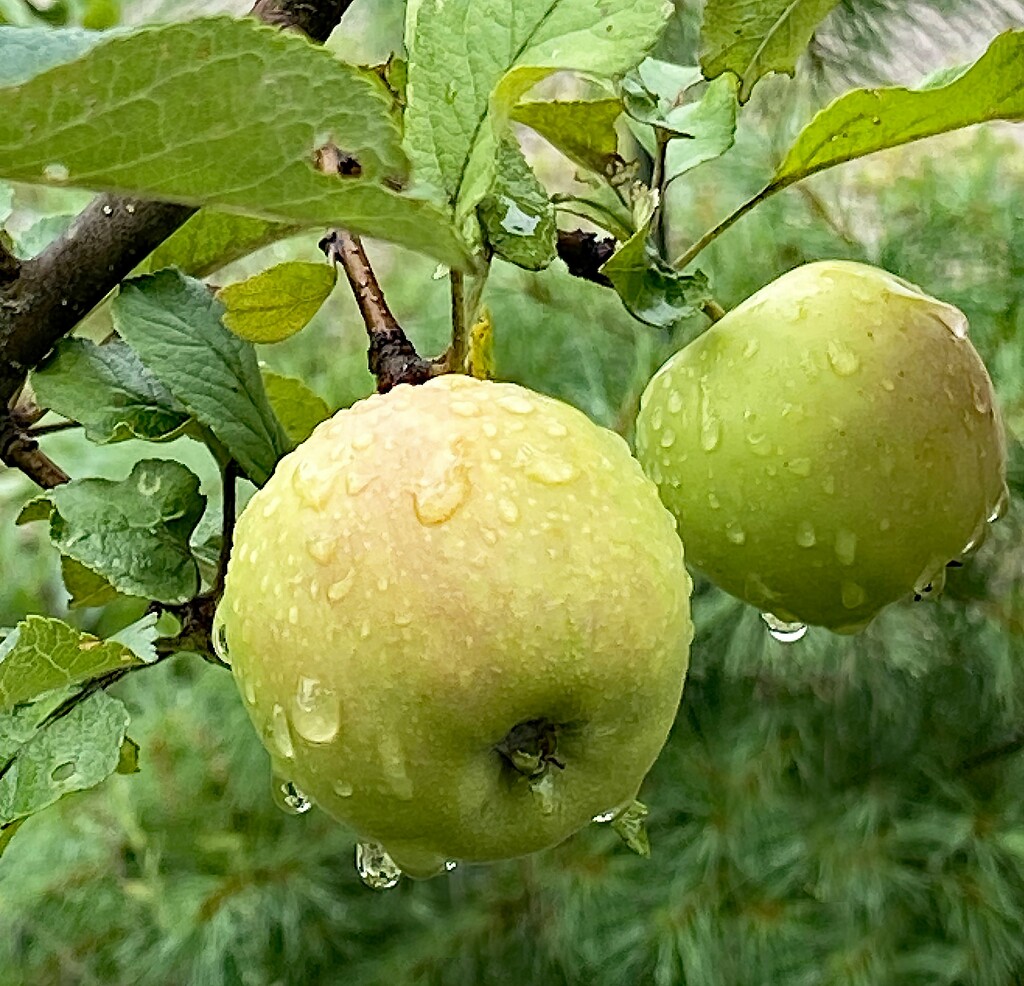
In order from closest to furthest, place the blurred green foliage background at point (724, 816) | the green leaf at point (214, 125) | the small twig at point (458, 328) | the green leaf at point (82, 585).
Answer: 1. the green leaf at point (214, 125)
2. the small twig at point (458, 328)
3. the green leaf at point (82, 585)
4. the blurred green foliage background at point (724, 816)

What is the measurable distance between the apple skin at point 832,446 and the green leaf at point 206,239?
16 centimetres

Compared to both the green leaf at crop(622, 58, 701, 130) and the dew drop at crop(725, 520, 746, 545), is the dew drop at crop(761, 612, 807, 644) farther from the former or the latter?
the green leaf at crop(622, 58, 701, 130)

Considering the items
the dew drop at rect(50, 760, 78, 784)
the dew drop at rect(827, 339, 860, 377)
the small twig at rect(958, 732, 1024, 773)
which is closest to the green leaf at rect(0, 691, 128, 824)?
the dew drop at rect(50, 760, 78, 784)

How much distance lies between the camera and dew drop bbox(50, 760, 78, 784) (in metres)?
0.33

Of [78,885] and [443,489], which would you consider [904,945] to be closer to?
[78,885]

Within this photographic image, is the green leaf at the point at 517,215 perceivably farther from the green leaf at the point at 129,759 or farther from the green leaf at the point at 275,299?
the green leaf at the point at 129,759

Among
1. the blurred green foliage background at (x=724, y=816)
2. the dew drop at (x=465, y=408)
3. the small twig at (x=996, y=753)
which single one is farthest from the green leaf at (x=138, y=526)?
Answer: the small twig at (x=996, y=753)

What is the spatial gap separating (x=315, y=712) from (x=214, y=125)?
12 centimetres

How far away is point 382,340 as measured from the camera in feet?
1.07

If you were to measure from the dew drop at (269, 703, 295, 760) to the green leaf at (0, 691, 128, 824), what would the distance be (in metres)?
0.07

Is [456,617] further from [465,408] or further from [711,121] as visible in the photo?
[711,121]

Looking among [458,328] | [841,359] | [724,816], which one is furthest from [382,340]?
[724,816]

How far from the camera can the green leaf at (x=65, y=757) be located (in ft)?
1.05

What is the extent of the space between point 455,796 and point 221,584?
12 centimetres
